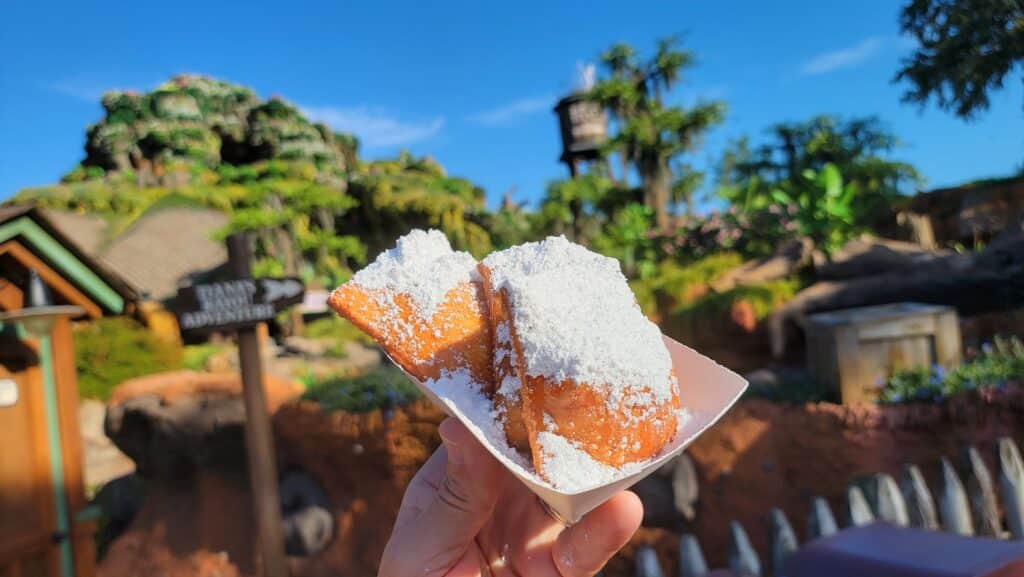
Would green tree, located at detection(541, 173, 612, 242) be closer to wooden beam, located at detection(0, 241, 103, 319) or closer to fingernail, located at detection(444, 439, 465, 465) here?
wooden beam, located at detection(0, 241, 103, 319)

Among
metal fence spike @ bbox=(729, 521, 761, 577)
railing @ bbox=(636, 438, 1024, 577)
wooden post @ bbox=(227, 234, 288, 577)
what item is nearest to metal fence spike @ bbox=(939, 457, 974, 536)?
railing @ bbox=(636, 438, 1024, 577)

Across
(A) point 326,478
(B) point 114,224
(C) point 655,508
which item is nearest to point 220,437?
(A) point 326,478

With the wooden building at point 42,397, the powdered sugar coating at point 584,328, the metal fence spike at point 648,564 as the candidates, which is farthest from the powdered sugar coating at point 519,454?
the wooden building at point 42,397

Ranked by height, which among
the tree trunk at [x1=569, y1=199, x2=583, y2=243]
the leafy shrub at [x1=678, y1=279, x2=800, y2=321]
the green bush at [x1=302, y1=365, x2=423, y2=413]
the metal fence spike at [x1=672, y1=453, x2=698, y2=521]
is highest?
the tree trunk at [x1=569, y1=199, x2=583, y2=243]

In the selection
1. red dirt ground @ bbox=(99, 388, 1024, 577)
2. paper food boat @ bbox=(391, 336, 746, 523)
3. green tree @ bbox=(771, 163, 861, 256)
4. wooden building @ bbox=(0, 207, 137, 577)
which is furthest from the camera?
green tree @ bbox=(771, 163, 861, 256)

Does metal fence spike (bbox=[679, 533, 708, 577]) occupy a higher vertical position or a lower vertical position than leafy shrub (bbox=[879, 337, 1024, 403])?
lower

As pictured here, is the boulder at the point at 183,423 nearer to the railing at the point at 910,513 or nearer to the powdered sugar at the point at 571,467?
the railing at the point at 910,513
